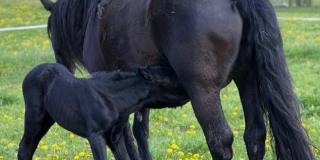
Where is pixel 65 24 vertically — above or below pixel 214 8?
below

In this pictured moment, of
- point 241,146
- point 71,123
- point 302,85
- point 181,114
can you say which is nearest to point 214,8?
point 71,123

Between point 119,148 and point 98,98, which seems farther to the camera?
point 119,148

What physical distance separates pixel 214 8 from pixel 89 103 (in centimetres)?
107

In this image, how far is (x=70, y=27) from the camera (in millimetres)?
6500

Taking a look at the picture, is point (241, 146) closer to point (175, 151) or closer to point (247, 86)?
point (175, 151)

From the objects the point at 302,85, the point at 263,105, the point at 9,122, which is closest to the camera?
the point at 263,105

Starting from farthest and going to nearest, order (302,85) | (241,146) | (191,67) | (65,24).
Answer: (302,85) < (241,146) < (65,24) < (191,67)

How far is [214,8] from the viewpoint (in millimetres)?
4793

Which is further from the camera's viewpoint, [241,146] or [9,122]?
[9,122]

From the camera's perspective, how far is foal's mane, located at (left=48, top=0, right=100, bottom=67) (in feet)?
20.6

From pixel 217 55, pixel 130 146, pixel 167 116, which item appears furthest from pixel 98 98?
pixel 167 116

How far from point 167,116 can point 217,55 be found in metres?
4.11

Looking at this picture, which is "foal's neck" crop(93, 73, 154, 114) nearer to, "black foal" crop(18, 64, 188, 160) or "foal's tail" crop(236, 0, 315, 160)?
"black foal" crop(18, 64, 188, 160)

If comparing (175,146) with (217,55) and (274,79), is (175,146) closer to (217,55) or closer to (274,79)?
(274,79)
